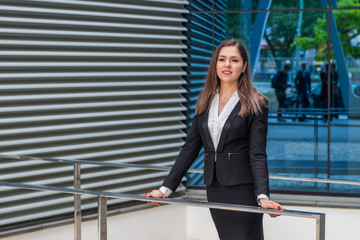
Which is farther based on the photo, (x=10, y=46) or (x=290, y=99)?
(x=290, y=99)

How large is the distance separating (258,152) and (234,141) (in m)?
0.14

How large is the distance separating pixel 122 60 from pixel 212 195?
413cm

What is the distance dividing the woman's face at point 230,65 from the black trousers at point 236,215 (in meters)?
0.56

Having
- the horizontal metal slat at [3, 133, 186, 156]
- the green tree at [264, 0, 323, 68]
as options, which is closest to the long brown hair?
the horizontal metal slat at [3, 133, 186, 156]

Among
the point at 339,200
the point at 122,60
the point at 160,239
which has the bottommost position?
the point at 160,239

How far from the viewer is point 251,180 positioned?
3.02 metres

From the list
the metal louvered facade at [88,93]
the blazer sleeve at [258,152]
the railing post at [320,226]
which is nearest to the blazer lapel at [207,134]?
the blazer sleeve at [258,152]

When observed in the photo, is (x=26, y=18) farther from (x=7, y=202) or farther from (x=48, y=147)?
(x=7, y=202)

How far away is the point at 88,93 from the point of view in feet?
21.5

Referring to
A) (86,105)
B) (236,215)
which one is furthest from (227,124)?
(86,105)

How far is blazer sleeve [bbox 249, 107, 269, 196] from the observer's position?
2.92 m

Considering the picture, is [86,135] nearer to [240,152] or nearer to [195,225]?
[195,225]

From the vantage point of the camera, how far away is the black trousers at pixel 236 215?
3012 mm

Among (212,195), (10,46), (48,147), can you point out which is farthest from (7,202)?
(212,195)
